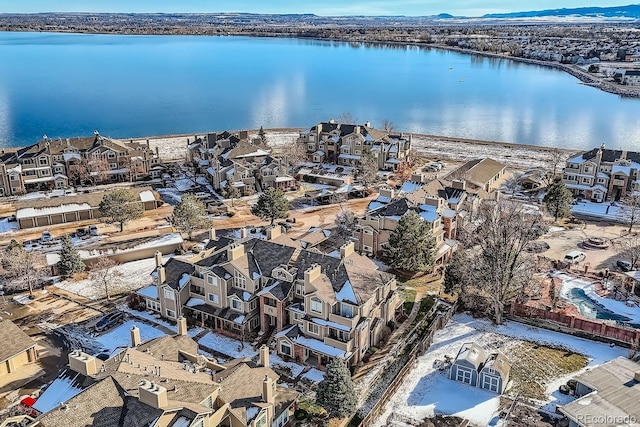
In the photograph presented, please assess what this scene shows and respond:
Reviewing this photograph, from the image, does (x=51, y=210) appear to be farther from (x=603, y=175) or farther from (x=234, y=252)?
(x=603, y=175)

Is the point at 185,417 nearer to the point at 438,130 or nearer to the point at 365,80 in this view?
the point at 438,130

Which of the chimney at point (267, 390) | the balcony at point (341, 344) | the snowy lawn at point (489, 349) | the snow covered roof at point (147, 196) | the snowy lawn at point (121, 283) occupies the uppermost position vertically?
the chimney at point (267, 390)

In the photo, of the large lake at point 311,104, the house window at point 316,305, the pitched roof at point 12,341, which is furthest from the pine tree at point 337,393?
the large lake at point 311,104

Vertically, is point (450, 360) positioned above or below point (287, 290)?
below

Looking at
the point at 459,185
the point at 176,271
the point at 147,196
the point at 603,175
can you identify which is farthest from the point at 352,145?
the point at 176,271

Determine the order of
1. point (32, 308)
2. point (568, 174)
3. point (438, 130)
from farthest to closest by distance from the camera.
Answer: point (438, 130)
point (568, 174)
point (32, 308)

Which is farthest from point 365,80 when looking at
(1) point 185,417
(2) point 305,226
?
(1) point 185,417

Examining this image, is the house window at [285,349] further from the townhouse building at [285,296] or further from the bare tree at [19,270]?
the bare tree at [19,270]
